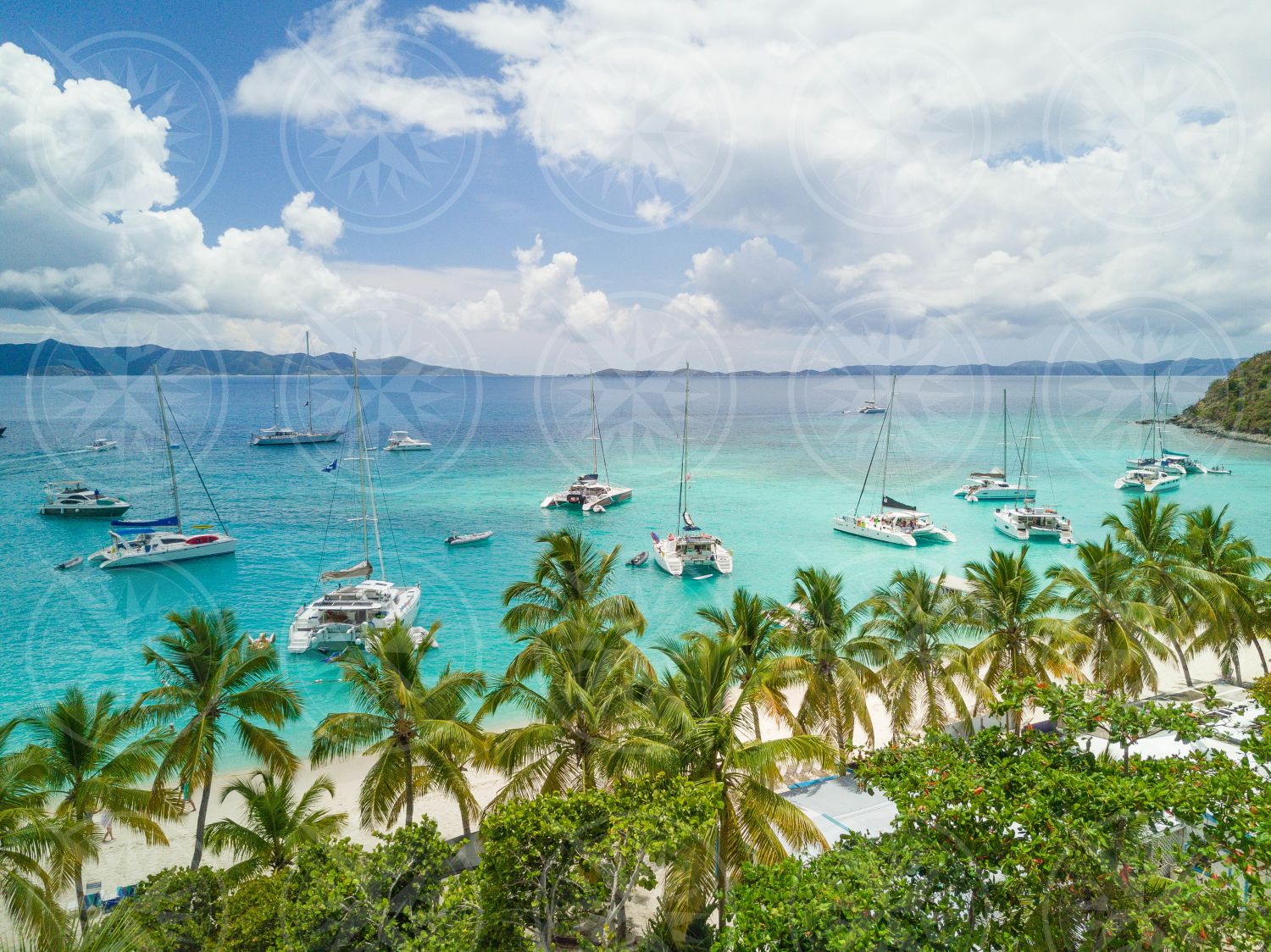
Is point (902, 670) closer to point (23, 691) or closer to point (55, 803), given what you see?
point (55, 803)

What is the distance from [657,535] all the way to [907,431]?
291 ft

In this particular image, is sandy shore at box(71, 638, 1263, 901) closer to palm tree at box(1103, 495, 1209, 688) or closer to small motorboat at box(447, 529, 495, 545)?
palm tree at box(1103, 495, 1209, 688)

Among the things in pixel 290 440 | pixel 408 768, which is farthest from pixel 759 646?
pixel 290 440

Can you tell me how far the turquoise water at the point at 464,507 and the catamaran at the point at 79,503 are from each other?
4.99 feet

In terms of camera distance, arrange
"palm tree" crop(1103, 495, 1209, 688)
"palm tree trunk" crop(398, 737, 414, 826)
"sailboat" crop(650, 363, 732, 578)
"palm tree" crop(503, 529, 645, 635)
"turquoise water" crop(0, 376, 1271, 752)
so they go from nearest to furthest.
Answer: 1. "palm tree trunk" crop(398, 737, 414, 826)
2. "palm tree" crop(503, 529, 645, 635)
3. "palm tree" crop(1103, 495, 1209, 688)
4. "turquoise water" crop(0, 376, 1271, 752)
5. "sailboat" crop(650, 363, 732, 578)

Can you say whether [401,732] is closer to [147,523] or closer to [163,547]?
[163,547]

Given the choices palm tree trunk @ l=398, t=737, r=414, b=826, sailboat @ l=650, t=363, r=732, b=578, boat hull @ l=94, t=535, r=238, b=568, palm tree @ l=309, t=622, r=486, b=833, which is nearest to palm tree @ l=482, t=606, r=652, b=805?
palm tree @ l=309, t=622, r=486, b=833

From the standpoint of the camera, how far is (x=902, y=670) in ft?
58.9

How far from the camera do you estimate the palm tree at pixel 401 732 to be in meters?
13.6

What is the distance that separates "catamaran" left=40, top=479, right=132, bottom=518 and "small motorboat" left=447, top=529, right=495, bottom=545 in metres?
30.3

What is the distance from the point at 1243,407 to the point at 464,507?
367 ft

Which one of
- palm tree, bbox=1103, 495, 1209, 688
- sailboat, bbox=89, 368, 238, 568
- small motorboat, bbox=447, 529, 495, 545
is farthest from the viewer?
small motorboat, bbox=447, 529, 495, 545

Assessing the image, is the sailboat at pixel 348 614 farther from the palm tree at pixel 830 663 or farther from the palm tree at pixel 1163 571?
the palm tree at pixel 1163 571

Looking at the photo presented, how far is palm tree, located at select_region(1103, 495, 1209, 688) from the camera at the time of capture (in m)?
20.8
